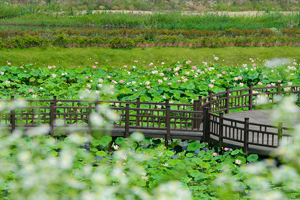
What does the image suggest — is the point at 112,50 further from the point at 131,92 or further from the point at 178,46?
the point at 131,92

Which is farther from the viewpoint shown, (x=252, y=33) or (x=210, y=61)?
(x=252, y=33)

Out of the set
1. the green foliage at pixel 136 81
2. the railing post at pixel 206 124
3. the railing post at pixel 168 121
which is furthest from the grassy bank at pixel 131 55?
the railing post at pixel 206 124

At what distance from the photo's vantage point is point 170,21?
26.0 m

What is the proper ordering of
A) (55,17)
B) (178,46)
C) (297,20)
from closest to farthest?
(178,46) → (297,20) → (55,17)

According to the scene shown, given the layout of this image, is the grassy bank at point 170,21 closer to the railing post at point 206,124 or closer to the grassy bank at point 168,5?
the grassy bank at point 168,5

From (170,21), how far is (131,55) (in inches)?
327

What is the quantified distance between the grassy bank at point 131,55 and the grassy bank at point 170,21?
14.3 ft

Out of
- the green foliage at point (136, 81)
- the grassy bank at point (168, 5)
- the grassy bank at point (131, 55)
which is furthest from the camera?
the grassy bank at point (168, 5)

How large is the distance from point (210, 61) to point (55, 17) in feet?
55.2

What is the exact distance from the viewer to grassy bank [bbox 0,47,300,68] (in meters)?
17.6

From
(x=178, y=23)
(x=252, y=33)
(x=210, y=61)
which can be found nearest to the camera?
(x=210, y=61)

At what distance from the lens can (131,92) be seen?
12.4 m

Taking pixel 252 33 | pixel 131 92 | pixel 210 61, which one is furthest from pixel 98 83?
pixel 252 33

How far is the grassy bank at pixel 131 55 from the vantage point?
17.6 meters
